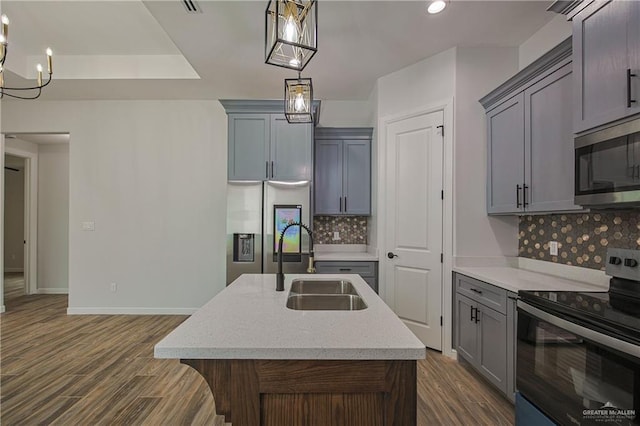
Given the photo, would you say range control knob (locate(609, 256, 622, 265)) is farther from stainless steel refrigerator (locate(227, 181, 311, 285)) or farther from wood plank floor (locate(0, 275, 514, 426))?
stainless steel refrigerator (locate(227, 181, 311, 285))

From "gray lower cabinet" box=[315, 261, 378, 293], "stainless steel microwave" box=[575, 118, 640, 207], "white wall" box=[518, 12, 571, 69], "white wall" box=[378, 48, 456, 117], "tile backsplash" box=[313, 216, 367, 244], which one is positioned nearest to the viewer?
"stainless steel microwave" box=[575, 118, 640, 207]

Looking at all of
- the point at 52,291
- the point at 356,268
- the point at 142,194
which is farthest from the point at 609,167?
the point at 52,291

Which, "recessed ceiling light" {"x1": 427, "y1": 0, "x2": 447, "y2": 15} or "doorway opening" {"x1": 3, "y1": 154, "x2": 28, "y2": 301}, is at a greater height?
"recessed ceiling light" {"x1": 427, "y1": 0, "x2": 447, "y2": 15}

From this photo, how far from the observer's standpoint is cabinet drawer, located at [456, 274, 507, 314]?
2.16m

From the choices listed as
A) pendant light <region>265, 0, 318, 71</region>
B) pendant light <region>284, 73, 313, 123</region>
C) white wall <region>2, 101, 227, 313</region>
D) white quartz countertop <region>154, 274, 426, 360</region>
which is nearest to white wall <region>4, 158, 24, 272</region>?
white wall <region>2, 101, 227, 313</region>

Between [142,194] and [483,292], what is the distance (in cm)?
420

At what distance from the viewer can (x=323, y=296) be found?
5.96 ft

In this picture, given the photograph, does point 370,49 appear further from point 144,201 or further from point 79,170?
point 79,170

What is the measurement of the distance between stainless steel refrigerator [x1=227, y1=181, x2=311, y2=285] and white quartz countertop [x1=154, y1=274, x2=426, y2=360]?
2.02 metres

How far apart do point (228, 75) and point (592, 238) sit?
3.58 meters

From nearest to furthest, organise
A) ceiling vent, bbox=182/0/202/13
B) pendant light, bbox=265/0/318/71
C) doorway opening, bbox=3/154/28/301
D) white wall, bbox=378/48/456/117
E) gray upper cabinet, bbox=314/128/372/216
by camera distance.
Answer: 1. pendant light, bbox=265/0/318/71
2. ceiling vent, bbox=182/0/202/13
3. white wall, bbox=378/48/456/117
4. gray upper cabinet, bbox=314/128/372/216
5. doorway opening, bbox=3/154/28/301

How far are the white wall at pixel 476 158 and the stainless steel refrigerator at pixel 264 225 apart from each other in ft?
5.24

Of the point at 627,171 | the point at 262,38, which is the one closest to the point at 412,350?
the point at 627,171

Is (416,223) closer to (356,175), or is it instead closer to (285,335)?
(356,175)
